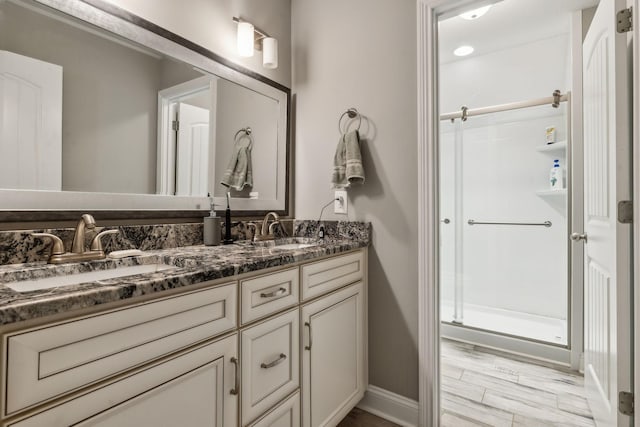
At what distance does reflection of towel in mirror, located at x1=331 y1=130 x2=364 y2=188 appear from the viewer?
5.63 feet

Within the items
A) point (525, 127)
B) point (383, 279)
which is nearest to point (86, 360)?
point (383, 279)

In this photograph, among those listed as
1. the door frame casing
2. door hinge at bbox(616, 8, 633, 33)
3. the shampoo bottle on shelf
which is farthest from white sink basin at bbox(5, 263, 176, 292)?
the shampoo bottle on shelf

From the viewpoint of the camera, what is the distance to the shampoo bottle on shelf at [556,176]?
2.71 m

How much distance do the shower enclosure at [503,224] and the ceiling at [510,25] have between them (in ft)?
1.83

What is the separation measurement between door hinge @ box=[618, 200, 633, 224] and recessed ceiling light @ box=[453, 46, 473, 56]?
2165 millimetres

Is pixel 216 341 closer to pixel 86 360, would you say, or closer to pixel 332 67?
pixel 86 360

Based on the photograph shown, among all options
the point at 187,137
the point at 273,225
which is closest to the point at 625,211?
the point at 273,225

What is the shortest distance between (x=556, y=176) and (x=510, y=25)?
1260 mm

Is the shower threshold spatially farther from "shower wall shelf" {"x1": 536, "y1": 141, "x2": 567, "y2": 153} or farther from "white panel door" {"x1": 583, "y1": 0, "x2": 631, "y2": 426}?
"shower wall shelf" {"x1": 536, "y1": 141, "x2": 567, "y2": 153}

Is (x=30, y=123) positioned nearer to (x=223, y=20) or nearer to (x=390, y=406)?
(x=223, y=20)

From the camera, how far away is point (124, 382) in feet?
2.37

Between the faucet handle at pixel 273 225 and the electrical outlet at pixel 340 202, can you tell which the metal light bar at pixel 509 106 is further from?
the faucet handle at pixel 273 225

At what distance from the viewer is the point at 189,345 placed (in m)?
0.86

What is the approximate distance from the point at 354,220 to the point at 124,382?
1.33 m
